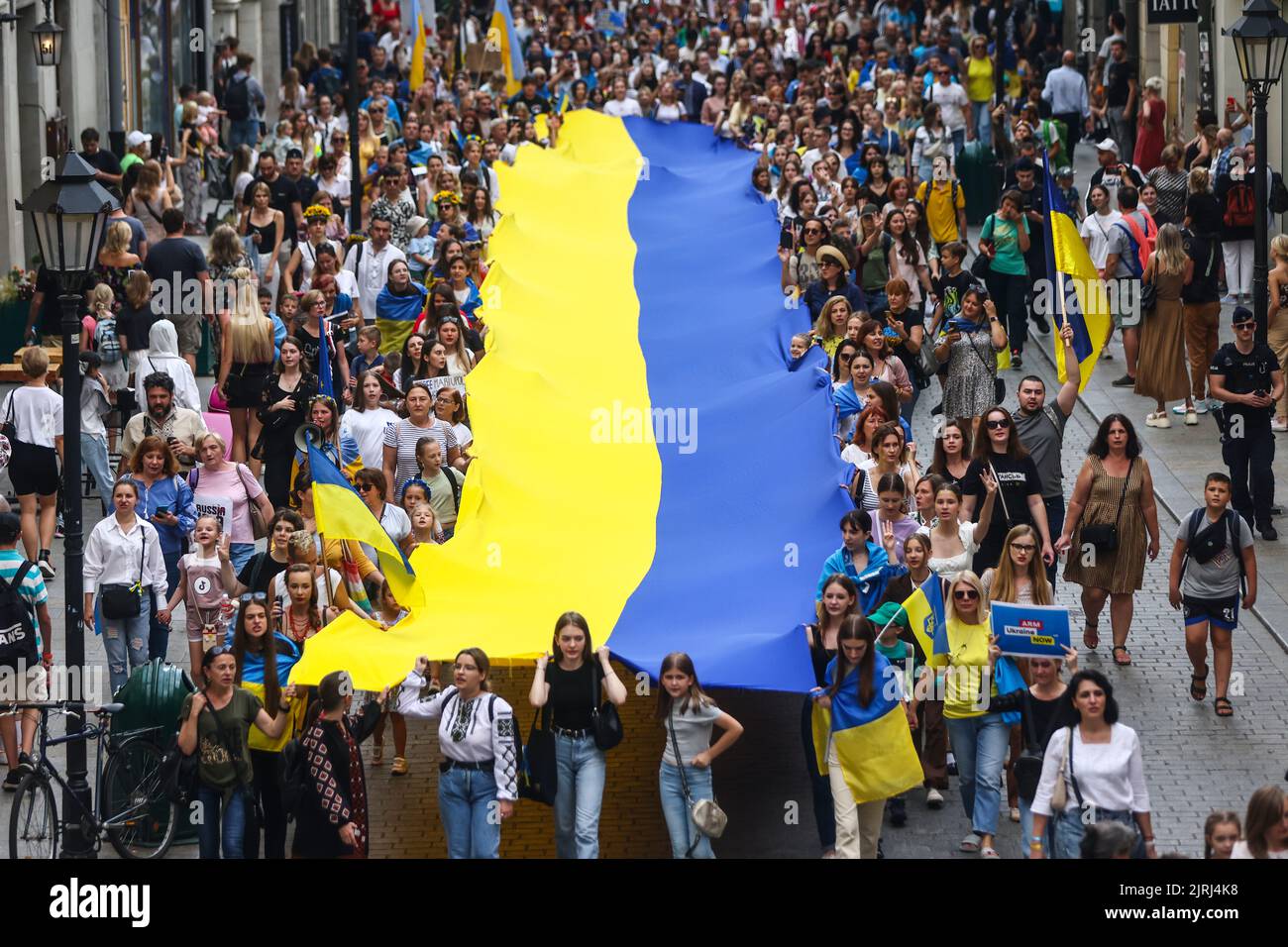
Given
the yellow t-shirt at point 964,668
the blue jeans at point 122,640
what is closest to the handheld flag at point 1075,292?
the yellow t-shirt at point 964,668

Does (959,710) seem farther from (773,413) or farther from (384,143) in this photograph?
(384,143)

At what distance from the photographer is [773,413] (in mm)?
16891

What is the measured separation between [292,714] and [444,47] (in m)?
29.2

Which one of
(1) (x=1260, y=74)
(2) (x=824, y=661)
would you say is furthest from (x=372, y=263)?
(2) (x=824, y=661)

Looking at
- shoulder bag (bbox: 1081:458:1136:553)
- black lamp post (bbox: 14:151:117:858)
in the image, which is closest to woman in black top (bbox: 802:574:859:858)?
shoulder bag (bbox: 1081:458:1136:553)

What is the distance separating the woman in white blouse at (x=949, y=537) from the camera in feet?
45.9

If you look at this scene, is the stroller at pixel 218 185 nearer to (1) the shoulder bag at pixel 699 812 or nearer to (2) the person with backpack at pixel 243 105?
(2) the person with backpack at pixel 243 105

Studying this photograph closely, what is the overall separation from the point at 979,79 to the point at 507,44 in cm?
744

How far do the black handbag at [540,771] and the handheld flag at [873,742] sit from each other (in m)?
1.41

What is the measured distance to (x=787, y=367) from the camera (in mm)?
18609

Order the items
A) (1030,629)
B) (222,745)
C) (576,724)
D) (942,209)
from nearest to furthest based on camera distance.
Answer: (222,745), (576,724), (1030,629), (942,209)

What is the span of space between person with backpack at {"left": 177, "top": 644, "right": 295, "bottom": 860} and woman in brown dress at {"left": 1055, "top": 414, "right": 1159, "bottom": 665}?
19.1 ft

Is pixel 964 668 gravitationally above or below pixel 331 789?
above

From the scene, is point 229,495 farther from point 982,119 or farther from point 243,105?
point 982,119
